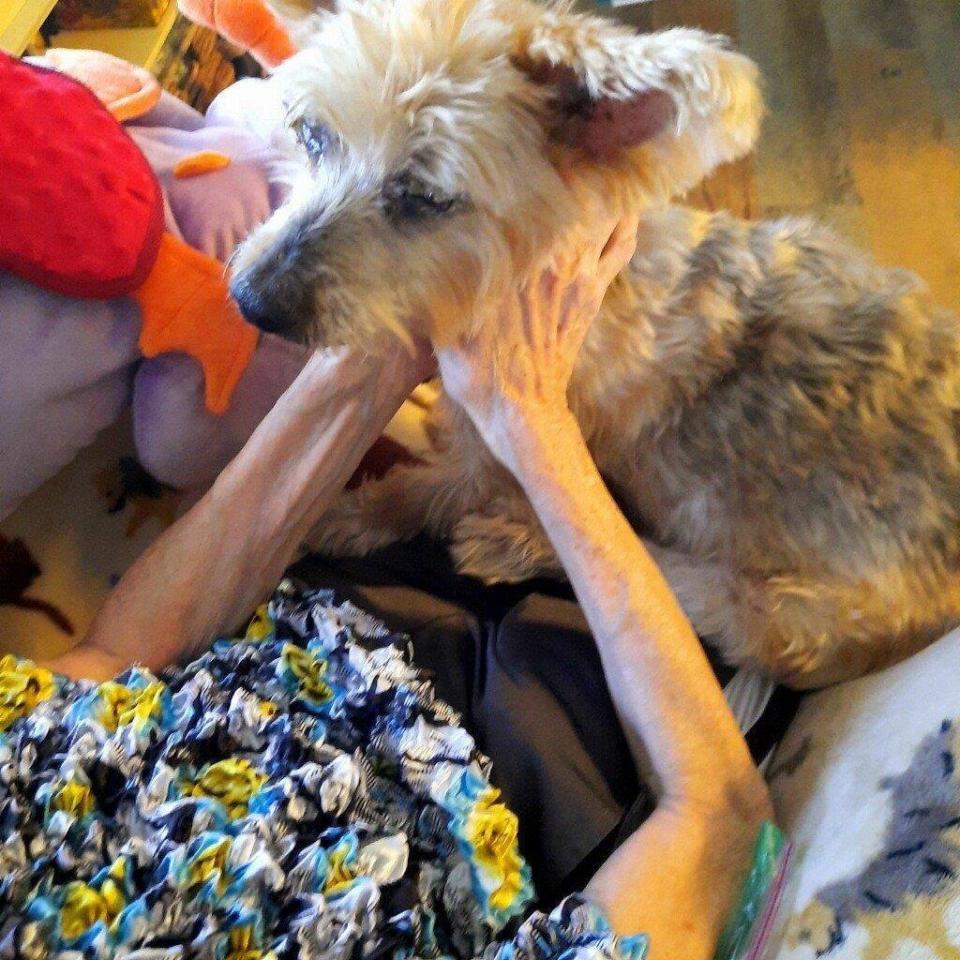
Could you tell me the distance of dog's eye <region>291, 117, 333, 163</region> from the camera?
3.40 ft

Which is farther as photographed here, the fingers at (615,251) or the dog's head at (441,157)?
the fingers at (615,251)

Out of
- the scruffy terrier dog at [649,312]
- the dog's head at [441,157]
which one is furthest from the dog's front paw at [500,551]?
the dog's head at [441,157]

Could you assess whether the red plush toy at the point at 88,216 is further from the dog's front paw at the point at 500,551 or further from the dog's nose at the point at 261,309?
the dog's front paw at the point at 500,551

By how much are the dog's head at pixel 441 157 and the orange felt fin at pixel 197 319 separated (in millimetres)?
120

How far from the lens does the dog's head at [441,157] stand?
92 cm

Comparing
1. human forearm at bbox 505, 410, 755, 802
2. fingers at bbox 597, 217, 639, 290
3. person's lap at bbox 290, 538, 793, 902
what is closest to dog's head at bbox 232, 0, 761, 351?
fingers at bbox 597, 217, 639, 290

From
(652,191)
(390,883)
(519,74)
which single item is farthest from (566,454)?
(390,883)

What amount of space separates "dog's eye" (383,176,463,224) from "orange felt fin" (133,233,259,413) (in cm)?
26

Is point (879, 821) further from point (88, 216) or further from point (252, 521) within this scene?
point (88, 216)

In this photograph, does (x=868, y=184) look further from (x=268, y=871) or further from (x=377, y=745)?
(x=268, y=871)

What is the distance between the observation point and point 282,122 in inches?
46.4

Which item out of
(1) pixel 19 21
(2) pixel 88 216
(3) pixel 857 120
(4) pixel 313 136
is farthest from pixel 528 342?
(3) pixel 857 120

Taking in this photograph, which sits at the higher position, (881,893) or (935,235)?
(935,235)

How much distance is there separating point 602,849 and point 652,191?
750 mm
